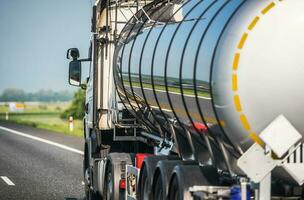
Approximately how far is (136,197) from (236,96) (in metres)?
4.29

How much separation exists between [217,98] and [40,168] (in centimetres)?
1600

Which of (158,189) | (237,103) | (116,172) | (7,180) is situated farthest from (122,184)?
(7,180)

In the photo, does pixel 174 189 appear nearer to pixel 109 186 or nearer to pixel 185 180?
pixel 185 180

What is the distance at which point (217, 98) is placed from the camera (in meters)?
8.71

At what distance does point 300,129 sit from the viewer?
8289mm

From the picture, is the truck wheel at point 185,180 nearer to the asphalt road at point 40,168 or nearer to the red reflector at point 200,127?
the red reflector at point 200,127

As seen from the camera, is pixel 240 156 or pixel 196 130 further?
pixel 196 130

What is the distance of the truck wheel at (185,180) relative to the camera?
31.0 ft

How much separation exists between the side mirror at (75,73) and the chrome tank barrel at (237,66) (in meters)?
6.88

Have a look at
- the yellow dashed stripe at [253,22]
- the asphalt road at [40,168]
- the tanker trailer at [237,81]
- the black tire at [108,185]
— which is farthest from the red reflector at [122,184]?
the yellow dashed stripe at [253,22]

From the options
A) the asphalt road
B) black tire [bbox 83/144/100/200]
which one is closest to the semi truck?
black tire [bbox 83/144/100/200]

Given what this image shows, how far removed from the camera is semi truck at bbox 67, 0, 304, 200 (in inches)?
320

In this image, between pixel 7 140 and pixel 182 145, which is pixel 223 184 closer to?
pixel 182 145

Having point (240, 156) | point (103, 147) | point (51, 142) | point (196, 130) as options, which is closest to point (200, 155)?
point (196, 130)
